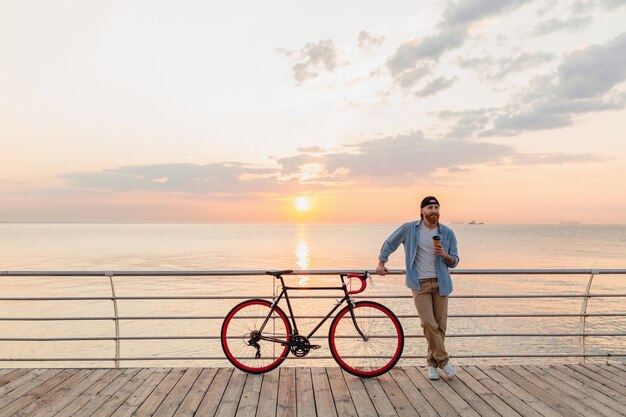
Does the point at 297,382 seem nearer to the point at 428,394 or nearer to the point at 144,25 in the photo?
the point at 428,394

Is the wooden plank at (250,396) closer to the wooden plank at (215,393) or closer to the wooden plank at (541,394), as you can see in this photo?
the wooden plank at (215,393)

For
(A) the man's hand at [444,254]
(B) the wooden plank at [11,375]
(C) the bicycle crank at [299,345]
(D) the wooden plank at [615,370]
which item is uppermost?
(A) the man's hand at [444,254]

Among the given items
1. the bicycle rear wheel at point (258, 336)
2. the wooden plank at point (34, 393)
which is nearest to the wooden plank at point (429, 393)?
the bicycle rear wheel at point (258, 336)

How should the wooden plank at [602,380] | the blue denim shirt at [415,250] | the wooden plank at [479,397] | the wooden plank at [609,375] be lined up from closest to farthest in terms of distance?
1. the wooden plank at [479,397]
2. the wooden plank at [602,380]
3. the wooden plank at [609,375]
4. the blue denim shirt at [415,250]

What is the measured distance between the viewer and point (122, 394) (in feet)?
14.6

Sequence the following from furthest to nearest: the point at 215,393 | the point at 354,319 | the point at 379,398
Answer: the point at 354,319
the point at 215,393
the point at 379,398

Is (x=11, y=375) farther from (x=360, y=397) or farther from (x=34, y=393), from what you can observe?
(x=360, y=397)

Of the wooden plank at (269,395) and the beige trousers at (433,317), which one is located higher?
the beige trousers at (433,317)

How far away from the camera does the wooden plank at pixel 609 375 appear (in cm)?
477

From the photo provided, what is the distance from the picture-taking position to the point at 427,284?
16.6 ft

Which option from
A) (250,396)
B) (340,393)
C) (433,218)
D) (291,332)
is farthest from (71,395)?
(433,218)

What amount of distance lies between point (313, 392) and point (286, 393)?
0.88 ft

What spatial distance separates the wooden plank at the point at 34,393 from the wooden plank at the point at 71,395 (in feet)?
0.76

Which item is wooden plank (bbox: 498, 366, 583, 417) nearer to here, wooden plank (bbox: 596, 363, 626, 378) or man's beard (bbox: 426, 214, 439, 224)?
wooden plank (bbox: 596, 363, 626, 378)
